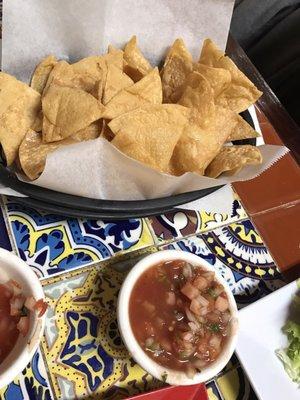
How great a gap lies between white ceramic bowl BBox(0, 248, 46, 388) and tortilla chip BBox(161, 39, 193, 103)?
0.63 m

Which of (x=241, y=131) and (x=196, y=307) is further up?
(x=241, y=131)

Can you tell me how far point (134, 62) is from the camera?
1.36 meters

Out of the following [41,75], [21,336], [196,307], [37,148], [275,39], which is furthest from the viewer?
[275,39]

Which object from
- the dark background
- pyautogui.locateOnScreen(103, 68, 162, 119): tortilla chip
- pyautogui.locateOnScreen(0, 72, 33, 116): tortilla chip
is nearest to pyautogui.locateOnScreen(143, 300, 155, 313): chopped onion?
pyautogui.locateOnScreen(103, 68, 162, 119): tortilla chip

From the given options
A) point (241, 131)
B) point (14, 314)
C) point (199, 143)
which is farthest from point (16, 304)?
point (241, 131)

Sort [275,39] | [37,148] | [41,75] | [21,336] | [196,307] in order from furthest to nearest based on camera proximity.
Result: [275,39], [41,75], [37,148], [196,307], [21,336]

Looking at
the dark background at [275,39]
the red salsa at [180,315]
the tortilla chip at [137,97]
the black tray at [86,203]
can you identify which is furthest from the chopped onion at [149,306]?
the dark background at [275,39]

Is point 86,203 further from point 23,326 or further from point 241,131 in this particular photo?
point 241,131

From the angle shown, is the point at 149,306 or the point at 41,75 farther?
the point at 41,75

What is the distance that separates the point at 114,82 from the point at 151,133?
0.16 metres

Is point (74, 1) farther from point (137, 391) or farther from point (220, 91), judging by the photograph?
point (137, 391)

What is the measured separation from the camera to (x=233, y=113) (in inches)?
51.2

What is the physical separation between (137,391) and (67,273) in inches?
11.8

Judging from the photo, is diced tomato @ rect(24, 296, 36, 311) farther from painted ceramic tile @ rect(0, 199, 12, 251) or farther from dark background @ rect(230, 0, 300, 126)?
dark background @ rect(230, 0, 300, 126)
